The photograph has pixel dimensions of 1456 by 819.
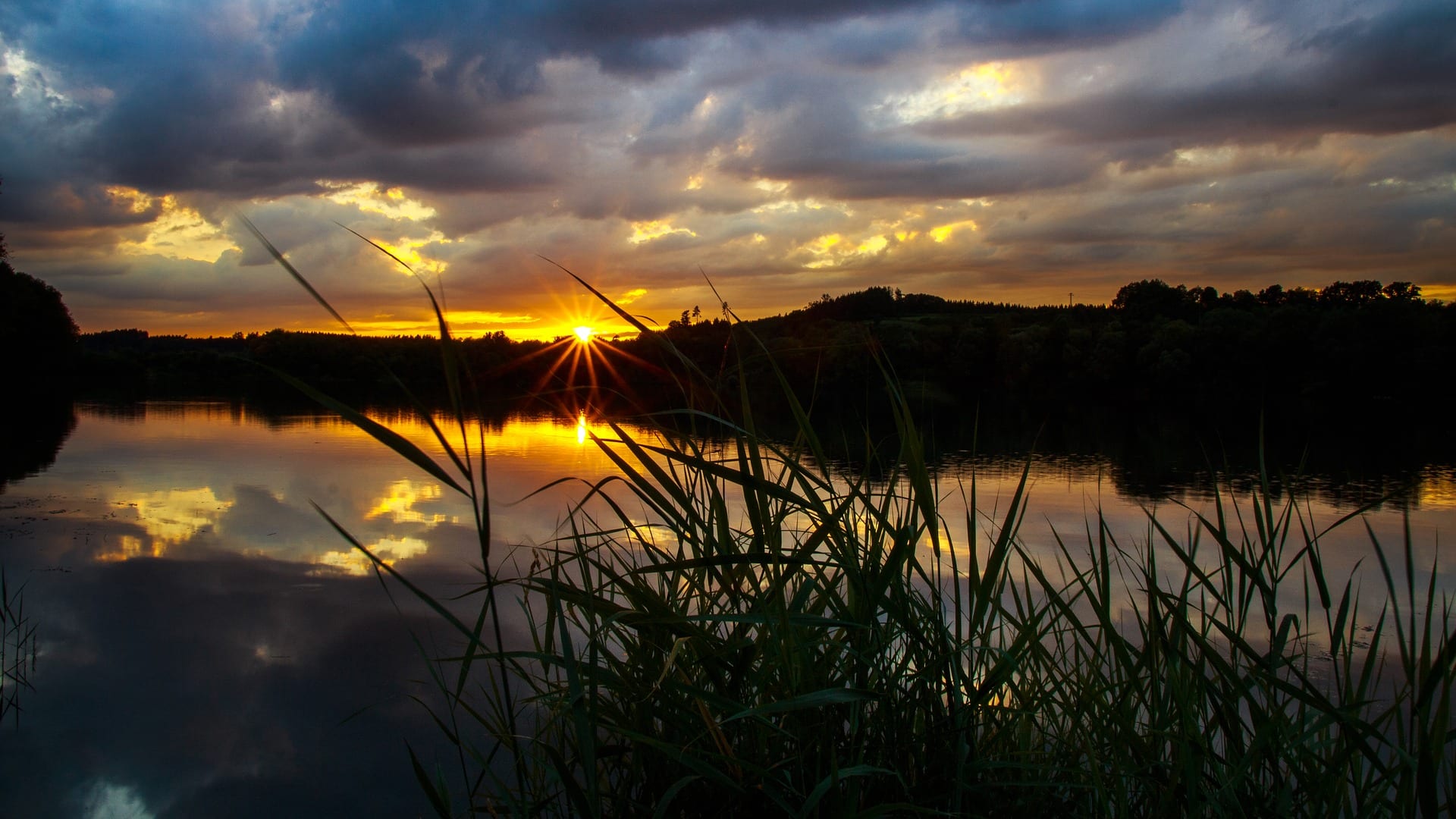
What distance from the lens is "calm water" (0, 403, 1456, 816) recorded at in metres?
6.12

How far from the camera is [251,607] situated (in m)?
A: 10.0

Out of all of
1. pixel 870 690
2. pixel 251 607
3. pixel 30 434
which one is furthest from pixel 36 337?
pixel 870 690

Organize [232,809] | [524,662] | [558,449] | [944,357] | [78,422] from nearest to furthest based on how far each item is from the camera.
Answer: [232,809], [524,662], [558,449], [78,422], [944,357]

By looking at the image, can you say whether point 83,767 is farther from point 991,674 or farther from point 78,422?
point 78,422

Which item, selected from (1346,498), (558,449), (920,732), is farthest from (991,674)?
(558,449)

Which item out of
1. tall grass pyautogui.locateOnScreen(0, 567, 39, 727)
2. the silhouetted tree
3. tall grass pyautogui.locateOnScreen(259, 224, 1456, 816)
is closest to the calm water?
tall grass pyautogui.locateOnScreen(0, 567, 39, 727)

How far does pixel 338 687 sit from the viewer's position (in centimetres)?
755

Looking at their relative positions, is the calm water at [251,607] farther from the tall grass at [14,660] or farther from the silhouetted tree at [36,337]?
the silhouetted tree at [36,337]

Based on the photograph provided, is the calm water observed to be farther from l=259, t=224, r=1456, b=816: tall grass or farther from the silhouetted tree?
the silhouetted tree

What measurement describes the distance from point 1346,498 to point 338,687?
69.2ft

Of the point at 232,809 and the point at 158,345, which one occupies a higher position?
the point at 158,345

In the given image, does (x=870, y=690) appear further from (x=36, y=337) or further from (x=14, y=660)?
(x=36, y=337)

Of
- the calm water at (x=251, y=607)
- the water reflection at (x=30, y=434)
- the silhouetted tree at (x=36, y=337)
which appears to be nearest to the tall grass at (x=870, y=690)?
the calm water at (x=251, y=607)

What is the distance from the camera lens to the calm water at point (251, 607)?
6.12 metres
